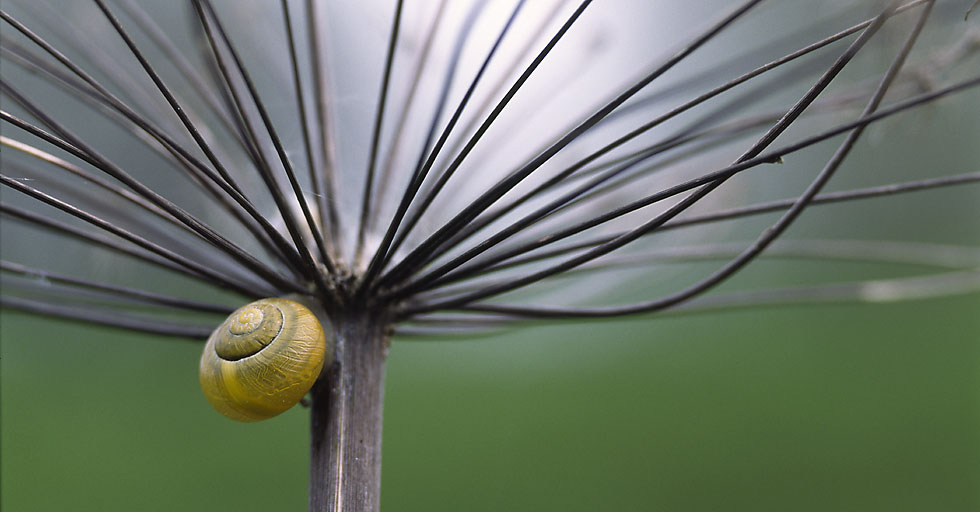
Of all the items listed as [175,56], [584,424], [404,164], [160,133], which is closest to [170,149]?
[160,133]

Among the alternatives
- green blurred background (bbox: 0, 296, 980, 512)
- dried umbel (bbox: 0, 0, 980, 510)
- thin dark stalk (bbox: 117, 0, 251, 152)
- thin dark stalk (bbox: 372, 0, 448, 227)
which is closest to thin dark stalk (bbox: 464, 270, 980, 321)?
dried umbel (bbox: 0, 0, 980, 510)

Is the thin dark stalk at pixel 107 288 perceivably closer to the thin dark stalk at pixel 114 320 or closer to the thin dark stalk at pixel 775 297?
the thin dark stalk at pixel 114 320

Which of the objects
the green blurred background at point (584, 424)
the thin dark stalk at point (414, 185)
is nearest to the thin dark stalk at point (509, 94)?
the thin dark stalk at point (414, 185)

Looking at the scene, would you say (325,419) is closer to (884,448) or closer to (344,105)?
(344,105)

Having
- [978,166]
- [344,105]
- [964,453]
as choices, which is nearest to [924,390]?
[964,453]

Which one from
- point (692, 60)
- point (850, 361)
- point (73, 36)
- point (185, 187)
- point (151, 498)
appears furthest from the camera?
point (850, 361)

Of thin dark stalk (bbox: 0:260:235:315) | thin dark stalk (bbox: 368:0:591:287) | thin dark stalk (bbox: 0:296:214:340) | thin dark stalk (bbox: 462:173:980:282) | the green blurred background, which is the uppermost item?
thin dark stalk (bbox: 368:0:591:287)

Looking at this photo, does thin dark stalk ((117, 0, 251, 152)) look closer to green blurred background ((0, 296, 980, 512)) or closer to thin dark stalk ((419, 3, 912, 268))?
thin dark stalk ((419, 3, 912, 268))
